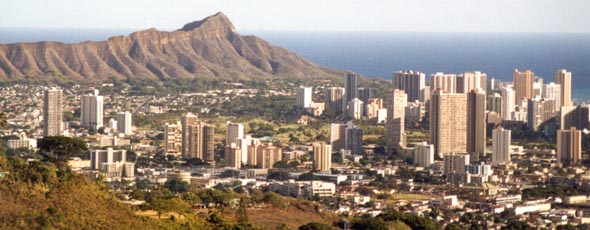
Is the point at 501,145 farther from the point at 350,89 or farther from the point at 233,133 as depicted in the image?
the point at 350,89

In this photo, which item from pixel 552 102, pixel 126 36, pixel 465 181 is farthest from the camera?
pixel 126 36

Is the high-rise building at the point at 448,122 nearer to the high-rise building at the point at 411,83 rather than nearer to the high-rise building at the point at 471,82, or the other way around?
the high-rise building at the point at 471,82

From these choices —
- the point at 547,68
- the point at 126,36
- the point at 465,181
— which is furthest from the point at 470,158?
the point at 126,36

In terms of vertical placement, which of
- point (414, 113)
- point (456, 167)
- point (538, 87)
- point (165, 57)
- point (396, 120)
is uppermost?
point (165, 57)

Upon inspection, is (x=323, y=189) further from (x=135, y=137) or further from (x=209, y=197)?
(x=135, y=137)

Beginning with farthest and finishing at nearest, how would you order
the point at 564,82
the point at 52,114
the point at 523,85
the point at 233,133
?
the point at 523,85 → the point at 564,82 → the point at 52,114 → the point at 233,133

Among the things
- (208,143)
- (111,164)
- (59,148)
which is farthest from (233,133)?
(59,148)

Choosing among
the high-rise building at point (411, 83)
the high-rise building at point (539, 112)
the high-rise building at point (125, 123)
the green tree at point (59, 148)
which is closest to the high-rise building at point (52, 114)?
the high-rise building at point (125, 123)
